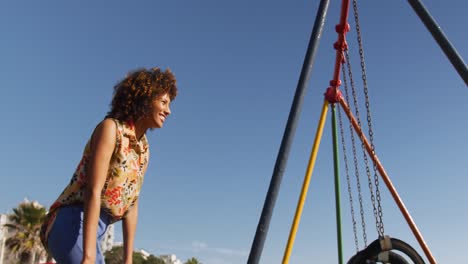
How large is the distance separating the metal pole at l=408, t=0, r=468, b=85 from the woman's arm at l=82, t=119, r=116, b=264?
13.8 ft

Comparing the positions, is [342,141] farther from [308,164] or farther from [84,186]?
[84,186]

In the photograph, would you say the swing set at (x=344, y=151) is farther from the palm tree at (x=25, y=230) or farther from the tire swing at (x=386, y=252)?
the palm tree at (x=25, y=230)

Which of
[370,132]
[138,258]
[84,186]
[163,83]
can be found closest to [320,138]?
[370,132]

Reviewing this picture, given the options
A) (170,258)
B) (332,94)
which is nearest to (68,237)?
(332,94)

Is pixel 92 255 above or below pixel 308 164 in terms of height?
below

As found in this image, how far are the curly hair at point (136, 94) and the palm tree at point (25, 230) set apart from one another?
27591 mm

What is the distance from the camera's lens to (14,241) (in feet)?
89.9

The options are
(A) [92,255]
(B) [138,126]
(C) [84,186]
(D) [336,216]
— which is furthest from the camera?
(D) [336,216]

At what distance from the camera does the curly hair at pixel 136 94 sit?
262 cm

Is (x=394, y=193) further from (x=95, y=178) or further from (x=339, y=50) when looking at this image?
(x=95, y=178)

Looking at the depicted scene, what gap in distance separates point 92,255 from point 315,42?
4.36 meters

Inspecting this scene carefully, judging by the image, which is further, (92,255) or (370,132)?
(370,132)

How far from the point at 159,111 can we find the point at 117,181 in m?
0.50

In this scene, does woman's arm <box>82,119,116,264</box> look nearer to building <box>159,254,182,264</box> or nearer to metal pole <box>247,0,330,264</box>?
metal pole <box>247,0,330,264</box>
